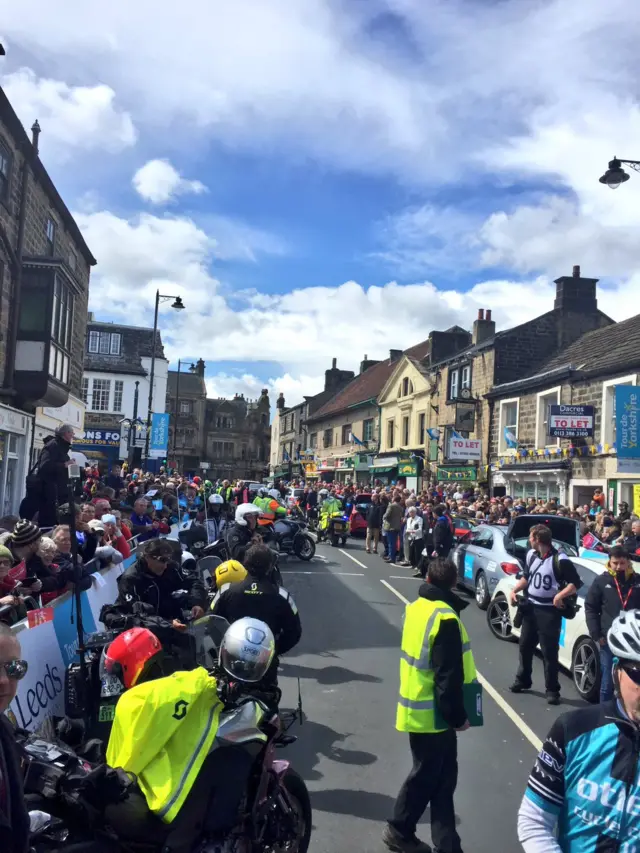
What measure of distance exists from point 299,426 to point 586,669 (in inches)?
2122

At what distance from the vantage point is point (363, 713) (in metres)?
6.32

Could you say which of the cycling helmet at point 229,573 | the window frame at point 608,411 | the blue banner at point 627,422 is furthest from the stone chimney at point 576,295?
the cycling helmet at point 229,573

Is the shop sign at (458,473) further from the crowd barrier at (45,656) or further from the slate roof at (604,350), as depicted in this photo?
the crowd barrier at (45,656)

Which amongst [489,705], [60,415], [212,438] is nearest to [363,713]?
[489,705]

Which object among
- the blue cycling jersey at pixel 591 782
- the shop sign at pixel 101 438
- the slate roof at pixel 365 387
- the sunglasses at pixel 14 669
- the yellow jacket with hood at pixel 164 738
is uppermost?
the slate roof at pixel 365 387

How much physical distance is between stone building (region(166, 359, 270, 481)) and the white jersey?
77.5 metres

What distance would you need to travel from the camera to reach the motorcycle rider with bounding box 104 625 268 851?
2789 millimetres

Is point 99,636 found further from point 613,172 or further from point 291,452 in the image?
point 291,452

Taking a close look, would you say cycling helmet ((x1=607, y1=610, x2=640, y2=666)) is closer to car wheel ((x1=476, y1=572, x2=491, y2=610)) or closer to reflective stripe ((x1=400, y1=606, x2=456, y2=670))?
reflective stripe ((x1=400, y1=606, x2=456, y2=670))

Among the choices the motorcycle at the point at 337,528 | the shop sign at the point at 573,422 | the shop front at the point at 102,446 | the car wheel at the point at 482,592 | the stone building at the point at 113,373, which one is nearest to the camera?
the car wheel at the point at 482,592

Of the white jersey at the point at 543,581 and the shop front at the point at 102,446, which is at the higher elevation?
the shop front at the point at 102,446

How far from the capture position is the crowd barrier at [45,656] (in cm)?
466

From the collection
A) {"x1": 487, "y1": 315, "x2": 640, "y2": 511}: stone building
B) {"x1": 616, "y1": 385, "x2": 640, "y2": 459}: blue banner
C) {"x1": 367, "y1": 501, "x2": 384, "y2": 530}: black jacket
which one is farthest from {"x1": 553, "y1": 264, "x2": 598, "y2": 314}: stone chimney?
{"x1": 367, "y1": 501, "x2": 384, "y2": 530}: black jacket

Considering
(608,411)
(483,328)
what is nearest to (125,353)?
(483,328)
